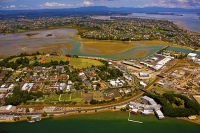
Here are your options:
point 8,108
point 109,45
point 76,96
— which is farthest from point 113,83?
→ point 109,45

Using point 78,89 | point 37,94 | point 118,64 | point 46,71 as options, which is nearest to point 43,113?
point 37,94

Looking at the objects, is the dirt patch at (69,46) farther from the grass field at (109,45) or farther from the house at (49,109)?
the house at (49,109)

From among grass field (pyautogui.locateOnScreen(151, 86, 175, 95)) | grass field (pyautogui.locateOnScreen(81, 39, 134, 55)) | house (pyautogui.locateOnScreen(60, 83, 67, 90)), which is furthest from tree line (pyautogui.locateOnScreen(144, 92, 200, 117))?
grass field (pyautogui.locateOnScreen(81, 39, 134, 55))

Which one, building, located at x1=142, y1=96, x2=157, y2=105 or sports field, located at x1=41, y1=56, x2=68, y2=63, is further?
sports field, located at x1=41, y1=56, x2=68, y2=63

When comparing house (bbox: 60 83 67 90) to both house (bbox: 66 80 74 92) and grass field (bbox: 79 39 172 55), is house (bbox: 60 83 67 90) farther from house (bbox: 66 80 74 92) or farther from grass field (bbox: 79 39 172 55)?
grass field (bbox: 79 39 172 55)

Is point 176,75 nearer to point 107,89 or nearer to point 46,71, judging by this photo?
point 107,89

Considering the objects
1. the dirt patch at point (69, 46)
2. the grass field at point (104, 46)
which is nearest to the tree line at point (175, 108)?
the grass field at point (104, 46)
